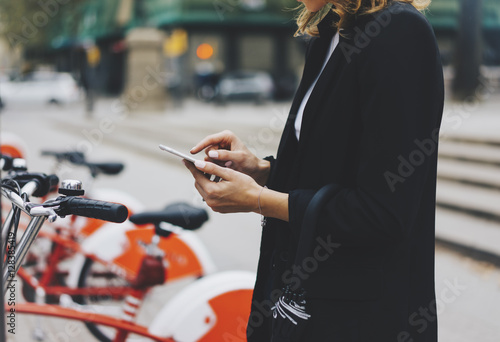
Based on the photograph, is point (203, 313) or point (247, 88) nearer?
point (203, 313)

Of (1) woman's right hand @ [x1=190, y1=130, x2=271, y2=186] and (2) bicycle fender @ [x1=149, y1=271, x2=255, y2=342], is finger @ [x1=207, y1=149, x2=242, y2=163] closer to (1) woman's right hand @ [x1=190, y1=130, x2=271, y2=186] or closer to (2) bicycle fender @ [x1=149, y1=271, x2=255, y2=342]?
(1) woman's right hand @ [x1=190, y1=130, x2=271, y2=186]

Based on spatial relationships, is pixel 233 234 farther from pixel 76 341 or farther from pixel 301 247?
A: pixel 301 247

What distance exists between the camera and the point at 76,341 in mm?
3615

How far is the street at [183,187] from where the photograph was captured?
13.0 feet

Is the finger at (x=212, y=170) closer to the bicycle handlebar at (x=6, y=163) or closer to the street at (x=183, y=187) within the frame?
the street at (x=183, y=187)

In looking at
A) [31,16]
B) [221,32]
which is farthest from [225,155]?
[221,32]

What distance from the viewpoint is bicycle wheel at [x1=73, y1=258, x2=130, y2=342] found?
3447mm

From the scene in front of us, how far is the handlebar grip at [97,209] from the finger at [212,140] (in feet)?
0.98

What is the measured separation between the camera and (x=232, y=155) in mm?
1655

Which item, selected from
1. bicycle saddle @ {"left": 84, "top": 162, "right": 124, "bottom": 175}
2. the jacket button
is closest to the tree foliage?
bicycle saddle @ {"left": 84, "top": 162, "right": 124, "bottom": 175}

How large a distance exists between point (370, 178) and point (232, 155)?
1.69 feet

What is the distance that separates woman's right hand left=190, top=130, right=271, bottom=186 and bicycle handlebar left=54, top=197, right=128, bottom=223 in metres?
0.30

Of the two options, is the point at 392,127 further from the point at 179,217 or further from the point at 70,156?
the point at 70,156

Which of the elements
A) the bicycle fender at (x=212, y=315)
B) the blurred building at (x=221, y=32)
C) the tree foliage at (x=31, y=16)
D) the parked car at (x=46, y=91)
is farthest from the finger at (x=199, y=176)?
the blurred building at (x=221, y=32)
